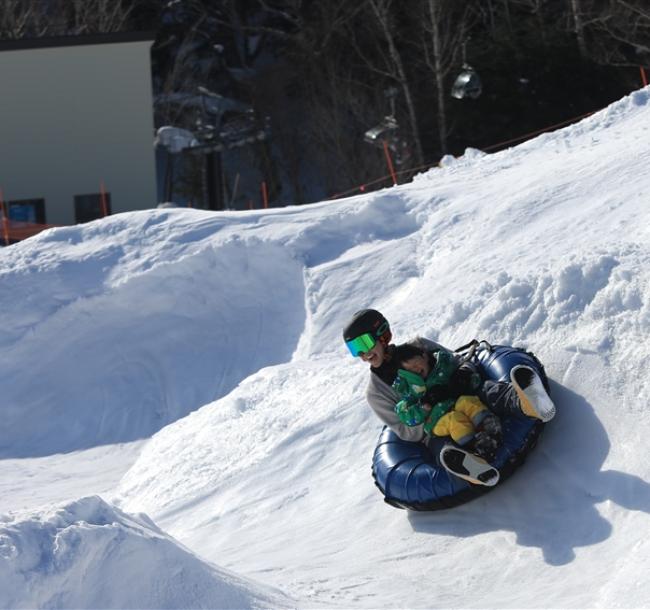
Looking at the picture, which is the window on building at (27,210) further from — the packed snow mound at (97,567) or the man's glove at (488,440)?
the packed snow mound at (97,567)

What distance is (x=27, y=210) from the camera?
85.8 feet

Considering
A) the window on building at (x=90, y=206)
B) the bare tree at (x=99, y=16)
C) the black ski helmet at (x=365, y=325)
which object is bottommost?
the window on building at (x=90, y=206)

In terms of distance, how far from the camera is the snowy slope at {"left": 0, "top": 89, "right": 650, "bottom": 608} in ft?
21.5

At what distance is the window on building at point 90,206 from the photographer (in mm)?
26406

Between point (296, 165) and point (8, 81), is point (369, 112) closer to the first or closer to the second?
point (296, 165)

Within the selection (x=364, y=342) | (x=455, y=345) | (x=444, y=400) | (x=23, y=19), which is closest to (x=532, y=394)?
(x=444, y=400)

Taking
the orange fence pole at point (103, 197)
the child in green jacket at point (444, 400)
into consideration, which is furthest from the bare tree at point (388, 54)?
the child in green jacket at point (444, 400)

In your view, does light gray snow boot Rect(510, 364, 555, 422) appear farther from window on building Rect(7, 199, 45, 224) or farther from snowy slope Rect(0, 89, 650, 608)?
window on building Rect(7, 199, 45, 224)

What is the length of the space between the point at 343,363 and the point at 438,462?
253cm

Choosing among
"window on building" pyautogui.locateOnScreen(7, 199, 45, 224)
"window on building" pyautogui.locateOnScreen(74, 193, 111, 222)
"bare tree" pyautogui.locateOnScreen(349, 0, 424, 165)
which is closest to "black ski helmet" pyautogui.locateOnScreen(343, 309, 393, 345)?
"bare tree" pyautogui.locateOnScreen(349, 0, 424, 165)

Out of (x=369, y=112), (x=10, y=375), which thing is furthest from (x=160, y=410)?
(x=369, y=112)

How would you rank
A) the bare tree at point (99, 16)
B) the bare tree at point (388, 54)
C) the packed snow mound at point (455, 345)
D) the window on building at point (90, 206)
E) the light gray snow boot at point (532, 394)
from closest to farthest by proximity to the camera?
the packed snow mound at point (455, 345), the light gray snow boot at point (532, 394), the window on building at point (90, 206), the bare tree at point (388, 54), the bare tree at point (99, 16)

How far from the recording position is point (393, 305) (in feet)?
35.0

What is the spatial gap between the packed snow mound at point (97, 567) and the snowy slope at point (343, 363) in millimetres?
48
